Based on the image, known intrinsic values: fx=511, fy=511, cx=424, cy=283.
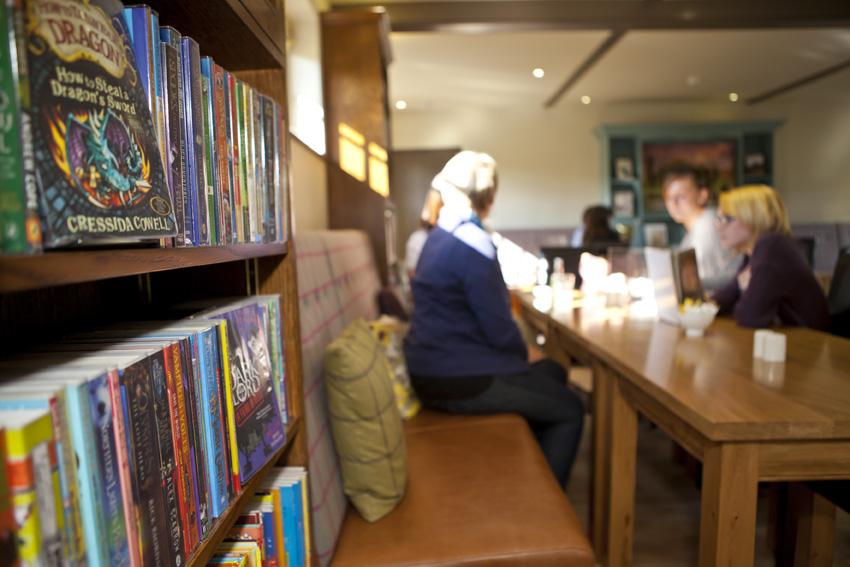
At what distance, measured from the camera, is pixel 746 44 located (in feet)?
15.4

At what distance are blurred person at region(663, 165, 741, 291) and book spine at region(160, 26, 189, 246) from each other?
117 inches

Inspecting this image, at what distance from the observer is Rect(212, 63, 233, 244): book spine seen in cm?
70

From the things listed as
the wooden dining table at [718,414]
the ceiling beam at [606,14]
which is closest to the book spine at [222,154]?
the wooden dining table at [718,414]

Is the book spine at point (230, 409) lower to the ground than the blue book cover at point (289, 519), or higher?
higher

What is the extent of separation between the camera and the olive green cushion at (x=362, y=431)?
1.17m

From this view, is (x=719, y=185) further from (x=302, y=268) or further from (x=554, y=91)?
(x=302, y=268)

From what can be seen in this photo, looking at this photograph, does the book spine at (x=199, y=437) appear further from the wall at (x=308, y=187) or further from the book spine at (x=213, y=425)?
the wall at (x=308, y=187)

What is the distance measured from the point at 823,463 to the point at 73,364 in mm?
1209

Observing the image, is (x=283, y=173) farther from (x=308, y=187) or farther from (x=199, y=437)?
(x=308, y=187)

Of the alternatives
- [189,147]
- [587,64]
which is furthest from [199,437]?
[587,64]

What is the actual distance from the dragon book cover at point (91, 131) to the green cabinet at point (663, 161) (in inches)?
271

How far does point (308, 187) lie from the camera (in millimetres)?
2379

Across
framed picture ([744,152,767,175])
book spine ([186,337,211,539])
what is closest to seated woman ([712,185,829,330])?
book spine ([186,337,211,539])

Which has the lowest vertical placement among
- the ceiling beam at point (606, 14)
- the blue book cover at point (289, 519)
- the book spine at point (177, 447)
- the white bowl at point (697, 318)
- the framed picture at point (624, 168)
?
the blue book cover at point (289, 519)
